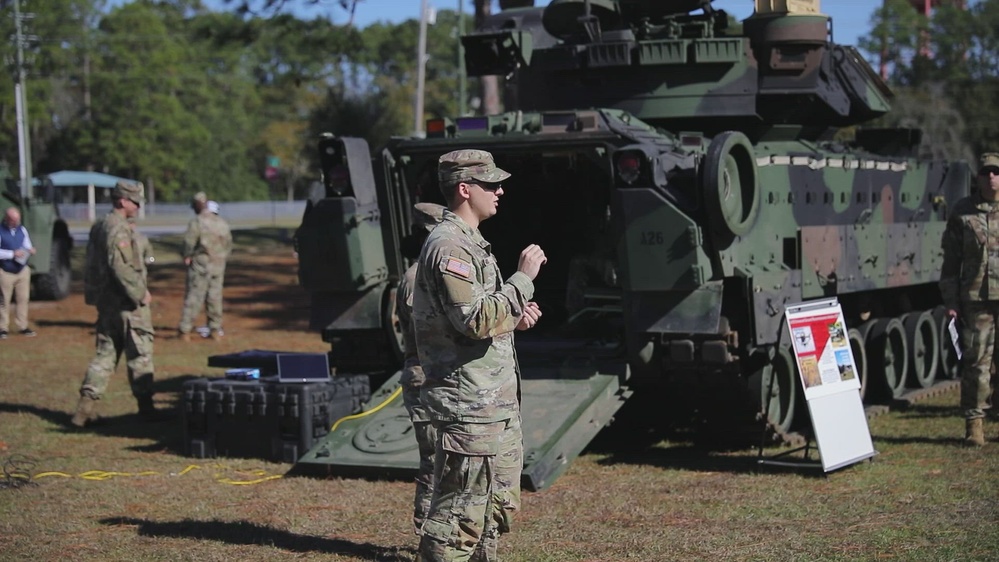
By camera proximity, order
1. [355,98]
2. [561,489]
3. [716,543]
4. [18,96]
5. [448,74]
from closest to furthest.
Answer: [716,543] < [561,489] < [18,96] < [355,98] < [448,74]

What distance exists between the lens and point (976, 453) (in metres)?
9.14

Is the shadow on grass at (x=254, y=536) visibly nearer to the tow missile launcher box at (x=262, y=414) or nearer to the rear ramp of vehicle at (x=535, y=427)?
the rear ramp of vehicle at (x=535, y=427)

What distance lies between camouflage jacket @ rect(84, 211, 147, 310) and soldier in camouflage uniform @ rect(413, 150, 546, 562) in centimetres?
540

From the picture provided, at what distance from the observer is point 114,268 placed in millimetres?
10312

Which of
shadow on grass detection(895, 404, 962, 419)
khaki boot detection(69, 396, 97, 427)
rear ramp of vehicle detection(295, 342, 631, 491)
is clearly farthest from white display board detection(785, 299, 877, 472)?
khaki boot detection(69, 396, 97, 427)

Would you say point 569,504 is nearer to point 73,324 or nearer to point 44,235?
point 73,324

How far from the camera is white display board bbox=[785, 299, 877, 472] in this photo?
8398 millimetres

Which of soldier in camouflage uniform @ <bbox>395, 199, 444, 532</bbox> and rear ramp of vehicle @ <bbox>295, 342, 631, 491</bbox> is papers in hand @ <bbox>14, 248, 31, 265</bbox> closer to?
rear ramp of vehicle @ <bbox>295, 342, 631, 491</bbox>

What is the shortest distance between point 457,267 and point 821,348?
404 cm

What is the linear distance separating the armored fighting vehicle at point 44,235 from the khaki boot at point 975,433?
14018mm

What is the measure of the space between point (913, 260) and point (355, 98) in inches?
1151

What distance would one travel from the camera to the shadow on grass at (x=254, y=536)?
22.2ft

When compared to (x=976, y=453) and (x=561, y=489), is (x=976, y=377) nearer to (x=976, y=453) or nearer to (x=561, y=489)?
(x=976, y=453)

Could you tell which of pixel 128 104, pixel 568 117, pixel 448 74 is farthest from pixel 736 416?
pixel 448 74
